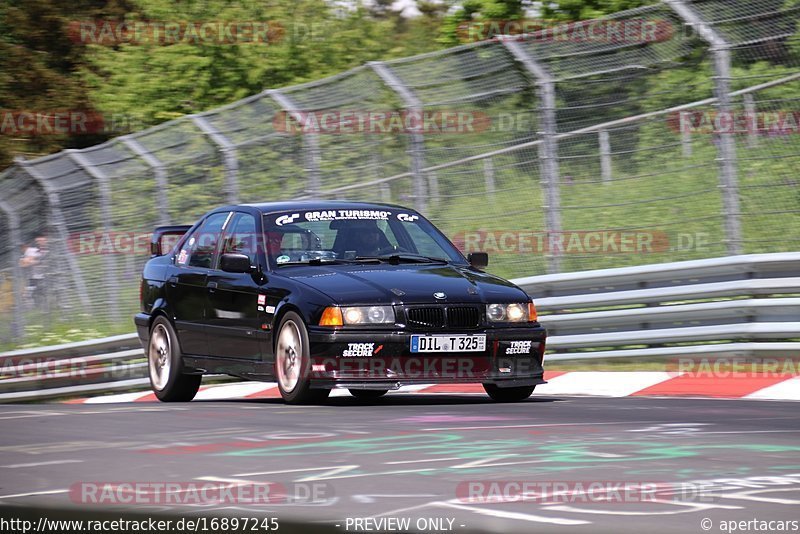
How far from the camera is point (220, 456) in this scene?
22.7ft

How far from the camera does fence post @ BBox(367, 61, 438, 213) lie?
1377 cm

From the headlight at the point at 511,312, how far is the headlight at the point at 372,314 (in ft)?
2.29

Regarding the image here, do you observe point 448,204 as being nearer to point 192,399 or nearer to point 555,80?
point 555,80

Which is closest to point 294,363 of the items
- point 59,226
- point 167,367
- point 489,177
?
point 167,367

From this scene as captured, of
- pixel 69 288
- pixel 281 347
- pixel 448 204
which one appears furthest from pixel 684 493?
pixel 69 288

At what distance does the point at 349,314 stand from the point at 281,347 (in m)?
0.71

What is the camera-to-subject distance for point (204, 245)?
11.7 m

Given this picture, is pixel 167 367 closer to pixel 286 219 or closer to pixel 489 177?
pixel 286 219

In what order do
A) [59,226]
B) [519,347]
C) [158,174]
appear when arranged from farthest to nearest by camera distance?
[59,226] < [158,174] < [519,347]

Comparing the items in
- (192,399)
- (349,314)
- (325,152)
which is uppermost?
(325,152)

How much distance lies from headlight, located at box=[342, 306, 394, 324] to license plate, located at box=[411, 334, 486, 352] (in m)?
0.21

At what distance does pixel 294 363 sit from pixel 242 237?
5.19 feet

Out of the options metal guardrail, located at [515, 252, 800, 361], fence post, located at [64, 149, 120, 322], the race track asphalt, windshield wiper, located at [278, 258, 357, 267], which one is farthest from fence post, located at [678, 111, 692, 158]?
fence post, located at [64, 149, 120, 322]

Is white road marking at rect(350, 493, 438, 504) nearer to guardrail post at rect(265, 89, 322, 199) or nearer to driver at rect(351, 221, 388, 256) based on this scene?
driver at rect(351, 221, 388, 256)
